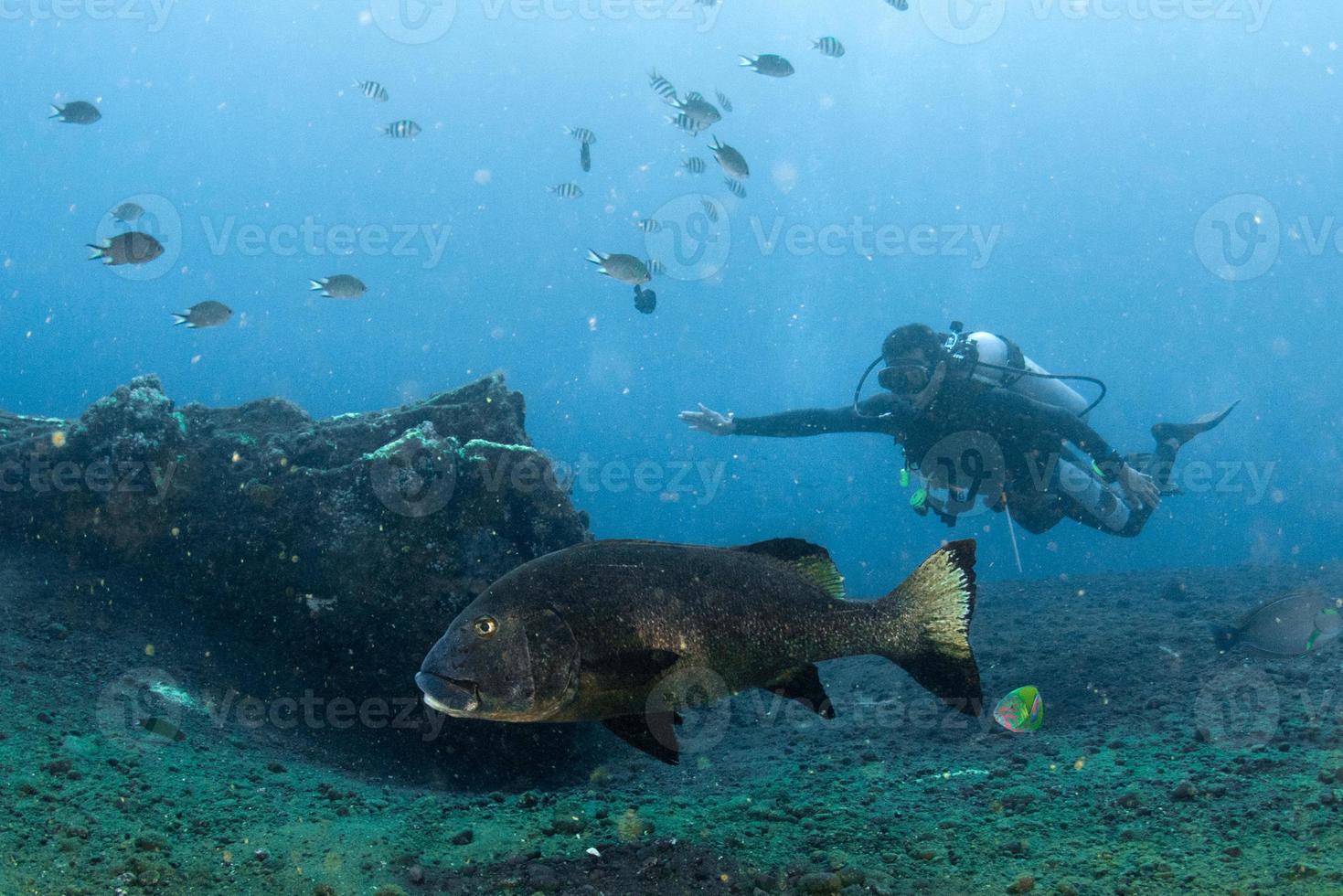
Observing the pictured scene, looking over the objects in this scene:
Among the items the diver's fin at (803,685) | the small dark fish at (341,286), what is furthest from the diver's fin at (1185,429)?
the small dark fish at (341,286)

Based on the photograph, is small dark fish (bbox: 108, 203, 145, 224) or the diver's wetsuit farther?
small dark fish (bbox: 108, 203, 145, 224)

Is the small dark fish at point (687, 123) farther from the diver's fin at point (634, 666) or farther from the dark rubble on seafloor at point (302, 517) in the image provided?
the diver's fin at point (634, 666)

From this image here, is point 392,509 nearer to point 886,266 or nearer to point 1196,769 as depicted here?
point 1196,769

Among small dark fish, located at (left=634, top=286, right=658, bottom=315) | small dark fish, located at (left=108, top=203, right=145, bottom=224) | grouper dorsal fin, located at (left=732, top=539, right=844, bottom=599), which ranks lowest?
grouper dorsal fin, located at (left=732, top=539, right=844, bottom=599)

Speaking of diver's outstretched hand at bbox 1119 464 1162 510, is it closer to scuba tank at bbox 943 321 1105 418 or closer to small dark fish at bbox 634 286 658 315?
scuba tank at bbox 943 321 1105 418

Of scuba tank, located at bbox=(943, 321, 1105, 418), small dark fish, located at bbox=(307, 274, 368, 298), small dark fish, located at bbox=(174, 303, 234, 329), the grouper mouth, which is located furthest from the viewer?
scuba tank, located at bbox=(943, 321, 1105, 418)

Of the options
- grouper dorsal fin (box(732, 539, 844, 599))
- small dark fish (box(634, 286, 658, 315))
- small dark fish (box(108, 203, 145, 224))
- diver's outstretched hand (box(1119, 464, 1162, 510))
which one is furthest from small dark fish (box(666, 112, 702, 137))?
grouper dorsal fin (box(732, 539, 844, 599))

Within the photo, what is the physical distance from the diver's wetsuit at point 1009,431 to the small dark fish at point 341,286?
5641 millimetres

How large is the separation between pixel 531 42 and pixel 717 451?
2384 inches

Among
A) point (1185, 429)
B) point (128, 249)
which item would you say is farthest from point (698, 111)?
point (1185, 429)

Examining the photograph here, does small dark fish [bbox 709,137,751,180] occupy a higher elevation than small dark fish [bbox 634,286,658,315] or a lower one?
higher

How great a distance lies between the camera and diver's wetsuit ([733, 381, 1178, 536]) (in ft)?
31.1

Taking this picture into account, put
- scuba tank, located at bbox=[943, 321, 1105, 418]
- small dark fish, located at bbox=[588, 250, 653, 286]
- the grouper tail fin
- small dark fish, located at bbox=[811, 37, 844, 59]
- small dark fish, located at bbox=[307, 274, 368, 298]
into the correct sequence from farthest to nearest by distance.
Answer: small dark fish, located at bbox=[811, 37, 844, 59]
scuba tank, located at bbox=[943, 321, 1105, 418]
small dark fish, located at bbox=[307, 274, 368, 298]
small dark fish, located at bbox=[588, 250, 653, 286]
the grouper tail fin

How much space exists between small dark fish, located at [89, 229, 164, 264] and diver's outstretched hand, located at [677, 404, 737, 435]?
6414 millimetres
